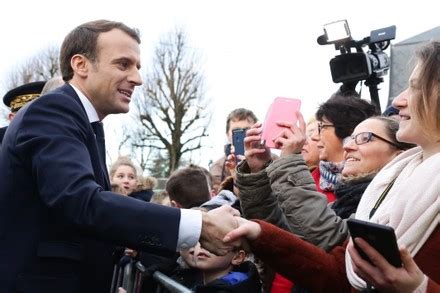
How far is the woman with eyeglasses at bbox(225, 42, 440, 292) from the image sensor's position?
6.58ft

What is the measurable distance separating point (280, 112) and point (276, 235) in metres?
0.87

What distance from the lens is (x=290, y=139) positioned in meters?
3.02

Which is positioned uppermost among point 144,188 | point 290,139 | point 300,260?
point 290,139

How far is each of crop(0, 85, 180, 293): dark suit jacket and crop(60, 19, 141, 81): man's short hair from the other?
379 millimetres

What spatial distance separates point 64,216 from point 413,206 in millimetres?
1205

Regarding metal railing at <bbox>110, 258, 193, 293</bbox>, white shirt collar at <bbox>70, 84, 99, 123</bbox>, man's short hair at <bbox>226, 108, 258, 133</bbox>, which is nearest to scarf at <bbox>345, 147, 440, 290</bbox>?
metal railing at <bbox>110, 258, 193, 293</bbox>

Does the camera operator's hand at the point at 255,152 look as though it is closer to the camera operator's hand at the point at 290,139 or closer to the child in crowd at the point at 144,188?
the camera operator's hand at the point at 290,139

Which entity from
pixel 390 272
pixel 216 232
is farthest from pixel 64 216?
pixel 390 272

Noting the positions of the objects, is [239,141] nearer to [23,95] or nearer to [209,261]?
[209,261]

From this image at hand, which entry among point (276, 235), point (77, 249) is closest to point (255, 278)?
point (276, 235)

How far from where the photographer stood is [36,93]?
15.5 feet

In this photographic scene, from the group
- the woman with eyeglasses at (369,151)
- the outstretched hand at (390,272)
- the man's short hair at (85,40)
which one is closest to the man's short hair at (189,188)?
the woman with eyeglasses at (369,151)

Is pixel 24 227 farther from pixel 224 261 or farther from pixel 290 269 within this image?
pixel 224 261

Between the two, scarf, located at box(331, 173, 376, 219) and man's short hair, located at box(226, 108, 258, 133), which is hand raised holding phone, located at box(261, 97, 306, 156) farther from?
man's short hair, located at box(226, 108, 258, 133)
